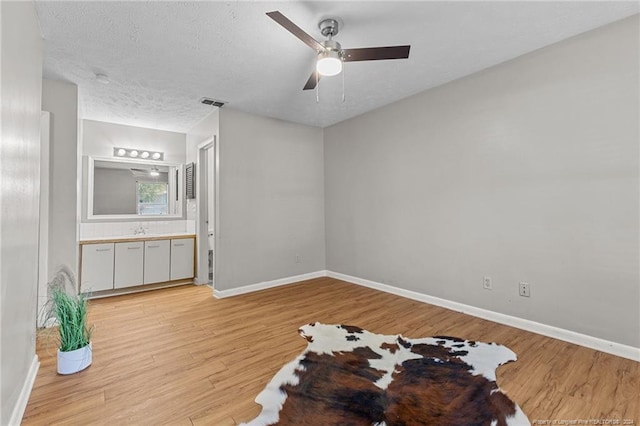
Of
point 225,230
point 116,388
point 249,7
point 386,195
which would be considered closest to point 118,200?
point 225,230

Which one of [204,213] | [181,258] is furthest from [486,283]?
[181,258]

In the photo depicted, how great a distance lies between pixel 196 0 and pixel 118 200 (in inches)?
137

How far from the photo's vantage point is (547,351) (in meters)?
Result: 2.24

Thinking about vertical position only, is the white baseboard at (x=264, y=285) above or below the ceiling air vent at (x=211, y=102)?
below

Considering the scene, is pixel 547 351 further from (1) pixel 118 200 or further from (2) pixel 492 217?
(1) pixel 118 200

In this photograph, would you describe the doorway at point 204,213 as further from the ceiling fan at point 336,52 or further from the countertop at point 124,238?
the ceiling fan at point 336,52

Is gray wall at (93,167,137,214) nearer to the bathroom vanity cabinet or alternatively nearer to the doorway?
the bathroom vanity cabinet

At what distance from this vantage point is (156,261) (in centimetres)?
410

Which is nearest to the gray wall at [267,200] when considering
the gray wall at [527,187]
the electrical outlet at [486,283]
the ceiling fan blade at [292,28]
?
the gray wall at [527,187]

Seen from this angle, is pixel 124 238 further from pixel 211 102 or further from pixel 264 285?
pixel 211 102

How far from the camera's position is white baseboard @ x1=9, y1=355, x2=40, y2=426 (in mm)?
1487

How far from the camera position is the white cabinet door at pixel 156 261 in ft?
13.2

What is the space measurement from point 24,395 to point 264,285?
261cm

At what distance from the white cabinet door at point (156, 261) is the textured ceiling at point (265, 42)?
75.6 inches
